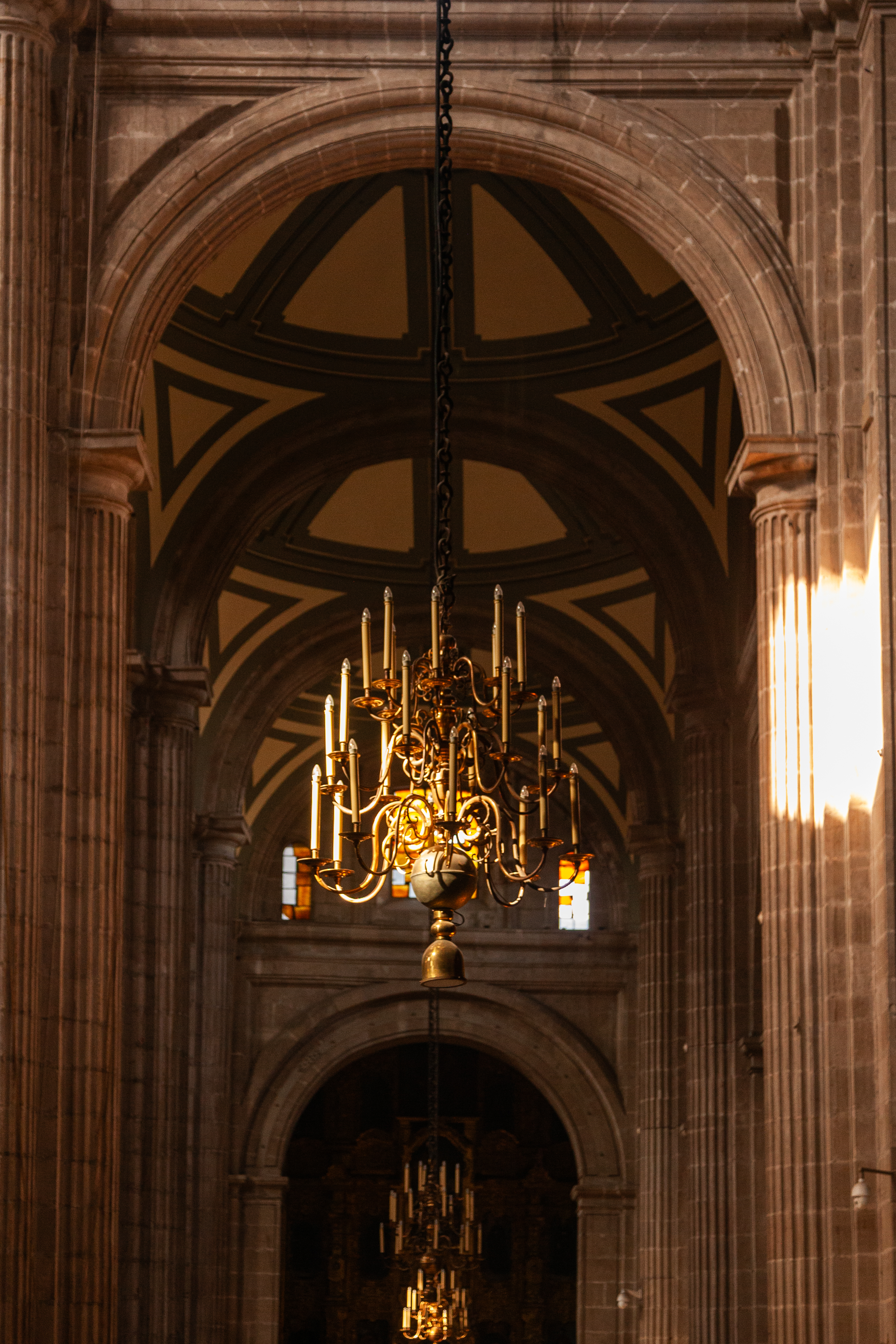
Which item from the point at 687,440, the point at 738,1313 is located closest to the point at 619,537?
the point at 687,440

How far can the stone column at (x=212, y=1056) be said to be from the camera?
24.1m

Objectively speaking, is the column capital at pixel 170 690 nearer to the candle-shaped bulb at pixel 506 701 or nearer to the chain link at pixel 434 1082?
the chain link at pixel 434 1082

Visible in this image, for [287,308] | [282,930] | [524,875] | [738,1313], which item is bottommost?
[738,1313]

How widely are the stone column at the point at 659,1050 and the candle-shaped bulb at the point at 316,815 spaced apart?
1377cm

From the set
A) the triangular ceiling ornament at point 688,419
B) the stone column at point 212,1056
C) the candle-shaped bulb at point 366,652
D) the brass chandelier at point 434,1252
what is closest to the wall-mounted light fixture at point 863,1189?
the candle-shaped bulb at point 366,652

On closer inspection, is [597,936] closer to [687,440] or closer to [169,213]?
[687,440]

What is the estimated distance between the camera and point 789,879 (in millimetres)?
13172

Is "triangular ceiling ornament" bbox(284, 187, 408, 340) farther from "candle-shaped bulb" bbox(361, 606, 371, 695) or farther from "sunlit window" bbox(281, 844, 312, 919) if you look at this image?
"sunlit window" bbox(281, 844, 312, 919)

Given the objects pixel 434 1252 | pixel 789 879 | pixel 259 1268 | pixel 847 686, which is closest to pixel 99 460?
pixel 847 686

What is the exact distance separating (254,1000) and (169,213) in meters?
18.6

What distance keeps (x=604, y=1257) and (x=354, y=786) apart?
70.9 feet

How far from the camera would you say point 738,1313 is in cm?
1816

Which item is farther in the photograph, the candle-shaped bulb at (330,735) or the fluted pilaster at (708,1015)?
A: the fluted pilaster at (708,1015)

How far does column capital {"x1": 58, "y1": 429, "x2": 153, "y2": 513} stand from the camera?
544 inches
